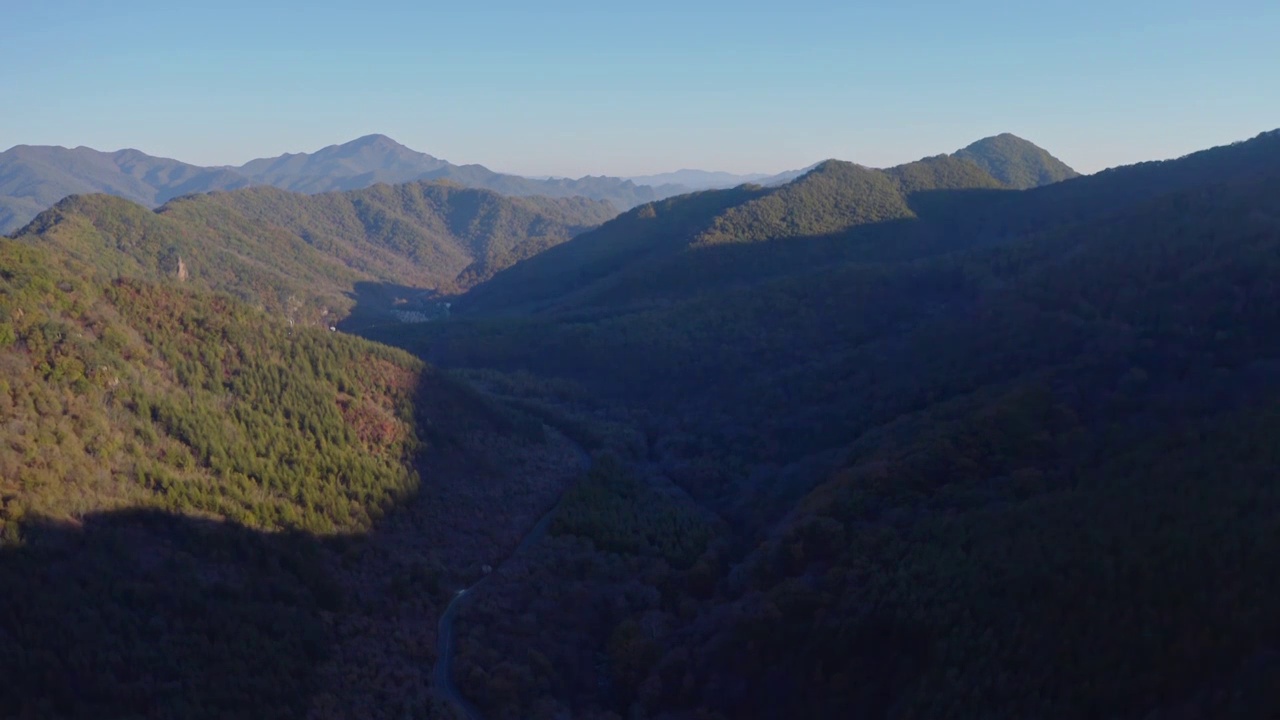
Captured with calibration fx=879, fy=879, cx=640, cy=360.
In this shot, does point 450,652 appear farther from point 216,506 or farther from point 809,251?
point 809,251

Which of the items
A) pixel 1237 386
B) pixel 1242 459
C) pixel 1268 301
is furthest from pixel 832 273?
pixel 1242 459

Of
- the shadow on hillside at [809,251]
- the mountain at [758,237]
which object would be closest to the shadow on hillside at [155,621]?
the shadow on hillside at [809,251]

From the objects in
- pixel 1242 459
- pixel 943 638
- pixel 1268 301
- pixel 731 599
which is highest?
pixel 1268 301

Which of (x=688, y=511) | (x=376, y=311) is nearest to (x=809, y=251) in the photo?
(x=688, y=511)

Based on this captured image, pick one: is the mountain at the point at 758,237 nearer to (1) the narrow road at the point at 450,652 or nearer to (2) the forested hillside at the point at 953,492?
(2) the forested hillside at the point at 953,492

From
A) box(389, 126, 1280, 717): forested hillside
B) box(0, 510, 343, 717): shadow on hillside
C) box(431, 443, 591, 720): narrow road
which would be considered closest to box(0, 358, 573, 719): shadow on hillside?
box(0, 510, 343, 717): shadow on hillside

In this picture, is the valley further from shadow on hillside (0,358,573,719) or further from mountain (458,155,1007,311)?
mountain (458,155,1007,311)

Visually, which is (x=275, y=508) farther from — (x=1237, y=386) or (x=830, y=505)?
(x=1237, y=386)
